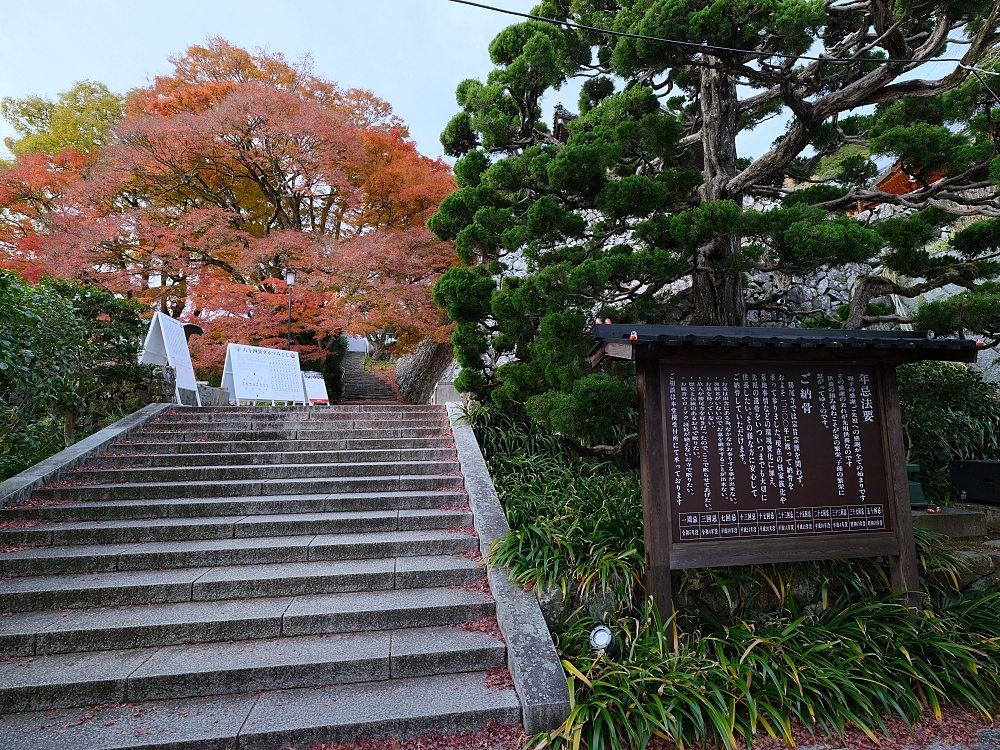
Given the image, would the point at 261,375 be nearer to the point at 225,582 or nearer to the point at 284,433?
the point at 284,433

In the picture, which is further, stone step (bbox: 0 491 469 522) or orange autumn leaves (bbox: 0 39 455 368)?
orange autumn leaves (bbox: 0 39 455 368)

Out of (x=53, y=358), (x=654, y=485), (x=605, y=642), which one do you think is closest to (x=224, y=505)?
(x=53, y=358)

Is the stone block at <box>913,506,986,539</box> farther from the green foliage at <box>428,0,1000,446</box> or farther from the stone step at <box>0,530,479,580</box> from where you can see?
the stone step at <box>0,530,479,580</box>

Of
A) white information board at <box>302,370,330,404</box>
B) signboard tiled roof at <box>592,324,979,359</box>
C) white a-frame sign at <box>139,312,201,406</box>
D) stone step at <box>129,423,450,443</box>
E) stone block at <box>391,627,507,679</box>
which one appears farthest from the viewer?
white information board at <box>302,370,330,404</box>

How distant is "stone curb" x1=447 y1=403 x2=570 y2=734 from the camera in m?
2.79

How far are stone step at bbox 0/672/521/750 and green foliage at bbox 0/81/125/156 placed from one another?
15.7 m

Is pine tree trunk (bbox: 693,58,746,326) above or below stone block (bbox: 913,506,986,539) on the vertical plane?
above

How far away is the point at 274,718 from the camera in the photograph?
276 cm

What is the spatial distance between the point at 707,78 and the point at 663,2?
2.07 meters

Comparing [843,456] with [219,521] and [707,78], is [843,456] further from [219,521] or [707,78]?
[219,521]

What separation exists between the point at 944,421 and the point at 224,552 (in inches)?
335

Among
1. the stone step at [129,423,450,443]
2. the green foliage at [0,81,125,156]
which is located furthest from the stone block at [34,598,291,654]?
the green foliage at [0,81,125,156]

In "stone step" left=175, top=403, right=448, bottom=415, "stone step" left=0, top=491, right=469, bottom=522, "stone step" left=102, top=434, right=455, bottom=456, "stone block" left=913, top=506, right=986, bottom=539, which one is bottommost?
"stone block" left=913, top=506, right=986, bottom=539

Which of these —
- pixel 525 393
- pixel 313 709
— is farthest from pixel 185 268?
pixel 313 709
